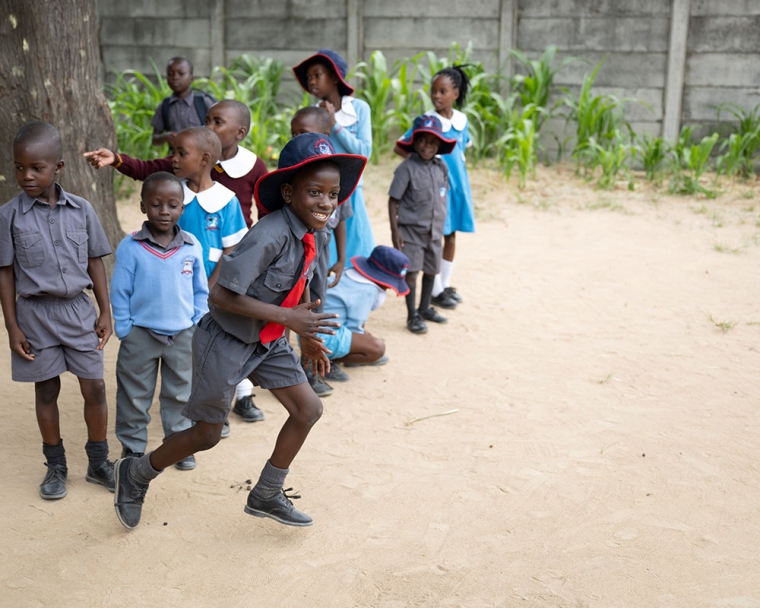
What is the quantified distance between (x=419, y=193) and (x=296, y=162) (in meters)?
2.56

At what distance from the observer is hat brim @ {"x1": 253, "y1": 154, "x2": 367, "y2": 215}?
106 inches

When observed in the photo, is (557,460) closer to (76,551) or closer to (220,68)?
(76,551)

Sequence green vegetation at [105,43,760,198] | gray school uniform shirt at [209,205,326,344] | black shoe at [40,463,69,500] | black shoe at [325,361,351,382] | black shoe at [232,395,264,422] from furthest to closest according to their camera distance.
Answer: green vegetation at [105,43,760,198] < black shoe at [325,361,351,382] < black shoe at [232,395,264,422] < black shoe at [40,463,69,500] < gray school uniform shirt at [209,205,326,344]

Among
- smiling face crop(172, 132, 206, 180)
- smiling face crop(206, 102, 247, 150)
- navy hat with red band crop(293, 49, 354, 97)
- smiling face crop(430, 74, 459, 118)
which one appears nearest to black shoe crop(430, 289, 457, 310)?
smiling face crop(430, 74, 459, 118)

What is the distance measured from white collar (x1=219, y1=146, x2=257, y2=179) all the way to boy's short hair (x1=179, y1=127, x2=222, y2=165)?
0.88 feet

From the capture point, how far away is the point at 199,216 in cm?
364

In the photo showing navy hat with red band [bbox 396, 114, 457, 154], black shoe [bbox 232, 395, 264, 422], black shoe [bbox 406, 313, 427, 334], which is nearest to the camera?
black shoe [bbox 232, 395, 264, 422]

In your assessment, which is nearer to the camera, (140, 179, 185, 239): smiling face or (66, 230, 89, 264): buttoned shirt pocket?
(66, 230, 89, 264): buttoned shirt pocket

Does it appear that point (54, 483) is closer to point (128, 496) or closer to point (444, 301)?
point (128, 496)

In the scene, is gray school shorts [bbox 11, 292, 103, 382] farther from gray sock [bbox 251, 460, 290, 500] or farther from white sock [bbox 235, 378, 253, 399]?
white sock [bbox 235, 378, 253, 399]

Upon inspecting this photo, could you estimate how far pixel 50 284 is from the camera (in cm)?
308

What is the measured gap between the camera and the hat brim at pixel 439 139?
5.10m

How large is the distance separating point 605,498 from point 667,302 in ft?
9.49

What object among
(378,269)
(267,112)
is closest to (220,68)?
(267,112)
